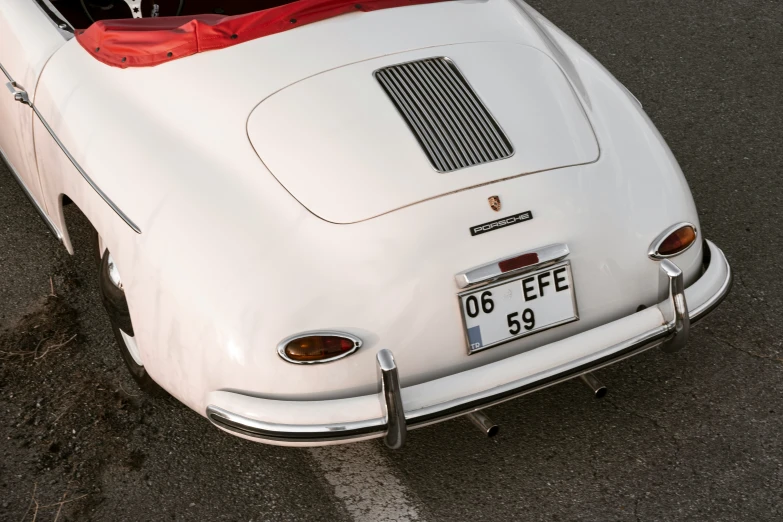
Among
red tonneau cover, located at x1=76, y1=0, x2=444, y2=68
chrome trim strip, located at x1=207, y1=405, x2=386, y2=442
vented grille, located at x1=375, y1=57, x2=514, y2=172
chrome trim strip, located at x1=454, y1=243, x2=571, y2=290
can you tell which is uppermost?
red tonneau cover, located at x1=76, y1=0, x2=444, y2=68

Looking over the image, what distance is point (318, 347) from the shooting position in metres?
2.41

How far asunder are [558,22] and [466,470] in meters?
3.51

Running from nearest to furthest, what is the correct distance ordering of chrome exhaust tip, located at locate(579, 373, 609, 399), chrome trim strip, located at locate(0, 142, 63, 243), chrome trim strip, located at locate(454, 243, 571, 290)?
chrome trim strip, located at locate(454, 243, 571, 290) → chrome exhaust tip, located at locate(579, 373, 609, 399) → chrome trim strip, located at locate(0, 142, 63, 243)

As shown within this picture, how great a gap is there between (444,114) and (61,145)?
4.32ft

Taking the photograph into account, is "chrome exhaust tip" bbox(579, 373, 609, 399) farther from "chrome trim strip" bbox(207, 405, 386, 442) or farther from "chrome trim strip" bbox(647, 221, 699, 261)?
"chrome trim strip" bbox(207, 405, 386, 442)

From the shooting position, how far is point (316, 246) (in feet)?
8.29

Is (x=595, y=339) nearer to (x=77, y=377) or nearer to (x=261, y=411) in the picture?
(x=261, y=411)

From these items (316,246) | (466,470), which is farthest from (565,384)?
(316,246)

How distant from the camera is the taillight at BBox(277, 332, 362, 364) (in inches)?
94.6

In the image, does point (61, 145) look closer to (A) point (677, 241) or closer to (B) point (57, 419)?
(B) point (57, 419)

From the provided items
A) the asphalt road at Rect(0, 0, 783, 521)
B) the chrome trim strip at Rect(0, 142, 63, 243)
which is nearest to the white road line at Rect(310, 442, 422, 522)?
the asphalt road at Rect(0, 0, 783, 521)

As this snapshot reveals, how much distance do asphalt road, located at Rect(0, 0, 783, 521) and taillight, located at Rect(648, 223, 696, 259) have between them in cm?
64

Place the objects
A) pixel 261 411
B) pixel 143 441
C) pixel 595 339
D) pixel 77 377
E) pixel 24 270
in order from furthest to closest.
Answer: pixel 24 270
pixel 77 377
pixel 143 441
pixel 595 339
pixel 261 411

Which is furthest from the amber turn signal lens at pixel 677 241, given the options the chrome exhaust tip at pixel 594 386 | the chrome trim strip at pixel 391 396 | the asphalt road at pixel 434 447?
the chrome trim strip at pixel 391 396
